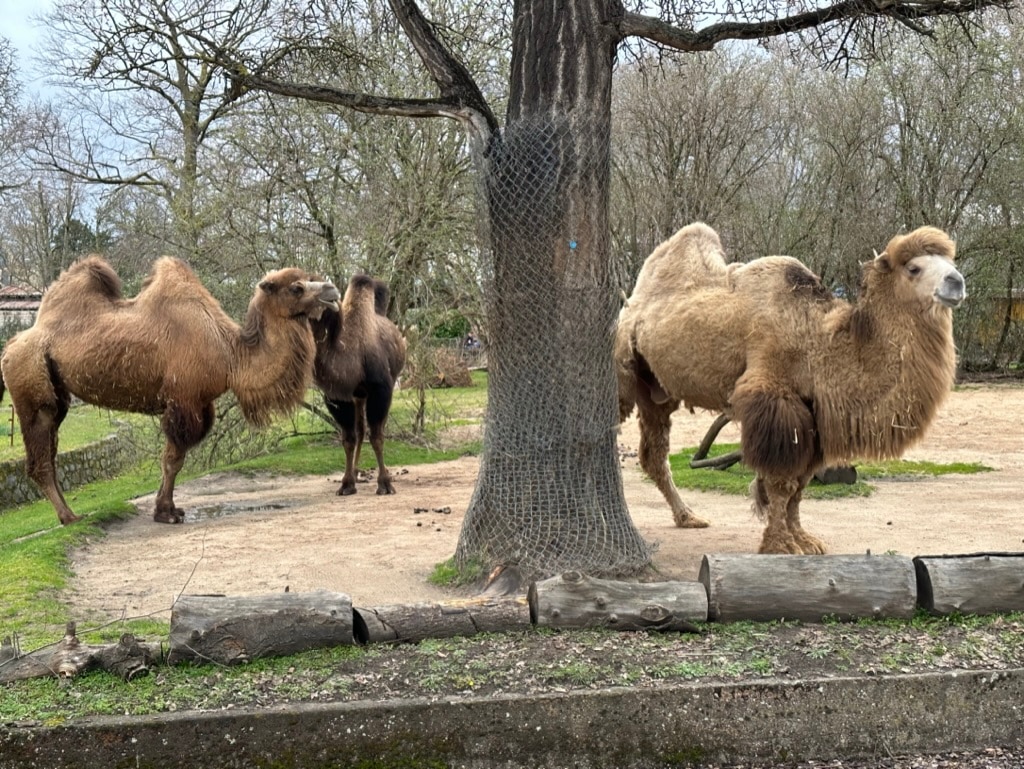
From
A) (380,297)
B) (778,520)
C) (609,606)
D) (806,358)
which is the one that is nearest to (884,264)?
(806,358)

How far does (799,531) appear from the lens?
21.9 ft

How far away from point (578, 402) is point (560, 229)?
3.37ft

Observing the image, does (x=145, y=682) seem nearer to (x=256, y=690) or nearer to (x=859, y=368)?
(x=256, y=690)

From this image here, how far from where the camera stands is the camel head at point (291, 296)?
9023 mm

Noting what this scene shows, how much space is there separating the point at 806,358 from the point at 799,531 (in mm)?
1164

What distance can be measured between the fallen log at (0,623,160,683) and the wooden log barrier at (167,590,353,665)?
0.47ft

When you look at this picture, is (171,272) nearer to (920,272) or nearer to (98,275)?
(98,275)

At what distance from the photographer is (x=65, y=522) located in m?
8.88

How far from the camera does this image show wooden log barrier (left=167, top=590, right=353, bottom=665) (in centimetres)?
440

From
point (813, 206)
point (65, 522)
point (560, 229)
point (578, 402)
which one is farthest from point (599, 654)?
point (813, 206)

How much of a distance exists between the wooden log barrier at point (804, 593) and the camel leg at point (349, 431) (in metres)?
6.53

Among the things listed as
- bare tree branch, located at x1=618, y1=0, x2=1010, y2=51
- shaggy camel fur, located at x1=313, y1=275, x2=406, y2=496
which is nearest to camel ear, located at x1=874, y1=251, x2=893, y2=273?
bare tree branch, located at x1=618, y1=0, x2=1010, y2=51

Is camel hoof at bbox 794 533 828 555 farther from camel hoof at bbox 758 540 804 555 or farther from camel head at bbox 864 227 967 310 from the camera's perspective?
camel head at bbox 864 227 967 310

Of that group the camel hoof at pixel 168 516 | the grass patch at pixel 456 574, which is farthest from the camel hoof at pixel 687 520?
the camel hoof at pixel 168 516
